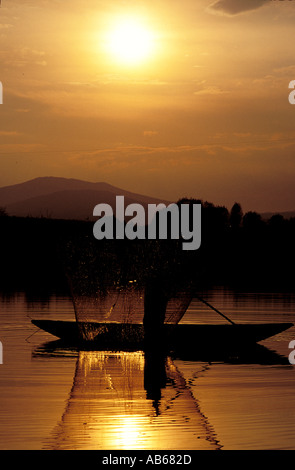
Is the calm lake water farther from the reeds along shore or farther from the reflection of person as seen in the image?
the reeds along shore

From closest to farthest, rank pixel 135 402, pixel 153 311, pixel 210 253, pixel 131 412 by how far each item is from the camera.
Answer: pixel 131 412
pixel 135 402
pixel 153 311
pixel 210 253

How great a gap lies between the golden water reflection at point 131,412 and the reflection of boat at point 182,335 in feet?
15.3

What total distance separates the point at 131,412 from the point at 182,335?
1357cm

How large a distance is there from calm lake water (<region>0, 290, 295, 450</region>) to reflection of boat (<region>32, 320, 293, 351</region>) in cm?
76

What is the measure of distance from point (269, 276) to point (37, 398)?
75.6 meters

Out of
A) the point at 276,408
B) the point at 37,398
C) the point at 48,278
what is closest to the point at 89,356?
the point at 37,398

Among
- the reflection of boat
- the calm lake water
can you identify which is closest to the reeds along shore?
the reflection of boat

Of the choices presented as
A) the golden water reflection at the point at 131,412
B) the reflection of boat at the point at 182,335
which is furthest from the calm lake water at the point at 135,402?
the reflection of boat at the point at 182,335

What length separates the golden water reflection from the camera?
52.6 ft

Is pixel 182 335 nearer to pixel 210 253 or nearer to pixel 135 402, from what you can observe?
pixel 135 402

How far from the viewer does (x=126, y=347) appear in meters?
31.8

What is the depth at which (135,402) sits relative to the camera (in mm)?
20406

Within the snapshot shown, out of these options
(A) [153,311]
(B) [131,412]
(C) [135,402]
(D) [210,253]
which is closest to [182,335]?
(A) [153,311]

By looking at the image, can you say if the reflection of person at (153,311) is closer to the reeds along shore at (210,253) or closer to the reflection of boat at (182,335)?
the reflection of boat at (182,335)
